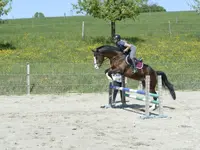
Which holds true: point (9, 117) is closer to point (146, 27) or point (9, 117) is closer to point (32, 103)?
point (32, 103)

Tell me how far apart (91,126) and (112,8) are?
64.1 ft

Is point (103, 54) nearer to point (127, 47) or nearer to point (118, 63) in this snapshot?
point (118, 63)

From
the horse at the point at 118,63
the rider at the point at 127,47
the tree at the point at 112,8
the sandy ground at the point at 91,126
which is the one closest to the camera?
the sandy ground at the point at 91,126

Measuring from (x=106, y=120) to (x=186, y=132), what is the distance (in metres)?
2.28

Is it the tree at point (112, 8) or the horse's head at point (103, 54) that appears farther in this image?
the tree at point (112, 8)

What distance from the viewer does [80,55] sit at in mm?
24750

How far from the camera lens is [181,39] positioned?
99.1 feet

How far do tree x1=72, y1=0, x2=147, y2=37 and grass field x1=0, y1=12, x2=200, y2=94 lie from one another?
152 centimetres

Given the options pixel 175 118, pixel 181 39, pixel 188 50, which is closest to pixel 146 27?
pixel 181 39

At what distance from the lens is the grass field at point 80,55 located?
17234 mm

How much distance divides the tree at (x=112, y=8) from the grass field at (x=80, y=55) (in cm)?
152

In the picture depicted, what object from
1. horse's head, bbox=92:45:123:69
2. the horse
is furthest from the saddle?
horse's head, bbox=92:45:123:69

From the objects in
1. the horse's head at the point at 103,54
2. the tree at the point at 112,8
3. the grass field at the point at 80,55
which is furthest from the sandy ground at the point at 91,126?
the tree at the point at 112,8

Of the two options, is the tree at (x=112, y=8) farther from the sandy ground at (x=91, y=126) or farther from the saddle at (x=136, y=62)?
the saddle at (x=136, y=62)
